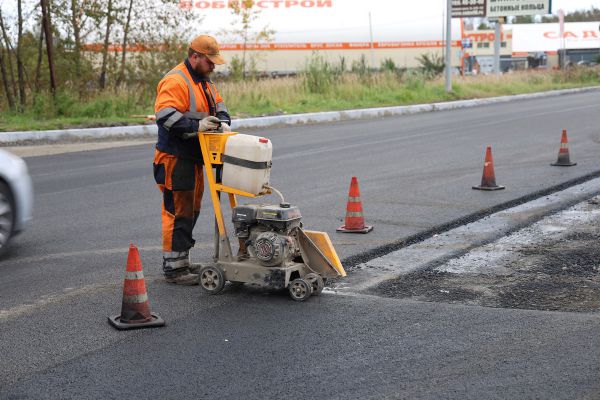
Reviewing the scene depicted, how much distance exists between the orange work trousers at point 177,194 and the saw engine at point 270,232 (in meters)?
0.45

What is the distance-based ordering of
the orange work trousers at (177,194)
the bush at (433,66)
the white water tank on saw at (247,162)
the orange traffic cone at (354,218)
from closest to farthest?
the white water tank on saw at (247,162) < the orange work trousers at (177,194) < the orange traffic cone at (354,218) < the bush at (433,66)

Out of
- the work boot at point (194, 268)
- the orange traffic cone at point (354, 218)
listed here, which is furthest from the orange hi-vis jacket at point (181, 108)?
the orange traffic cone at point (354, 218)

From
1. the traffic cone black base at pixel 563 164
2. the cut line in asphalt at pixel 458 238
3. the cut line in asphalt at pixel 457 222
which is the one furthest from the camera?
the traffic cone black base at pixel 563 164

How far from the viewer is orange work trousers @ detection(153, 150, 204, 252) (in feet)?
19.8

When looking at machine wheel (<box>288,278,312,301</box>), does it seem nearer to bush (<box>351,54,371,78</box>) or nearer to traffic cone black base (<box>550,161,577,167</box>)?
traffic cone black base (<box>550,161,577,167</box>)

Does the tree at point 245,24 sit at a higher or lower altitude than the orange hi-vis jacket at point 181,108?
higher

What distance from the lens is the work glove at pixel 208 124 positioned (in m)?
5.75

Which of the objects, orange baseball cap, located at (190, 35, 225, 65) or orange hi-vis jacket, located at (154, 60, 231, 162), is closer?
orange hi-vis jacket, located at (154, 60, 231, 162)

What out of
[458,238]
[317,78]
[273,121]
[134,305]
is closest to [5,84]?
[273,121]

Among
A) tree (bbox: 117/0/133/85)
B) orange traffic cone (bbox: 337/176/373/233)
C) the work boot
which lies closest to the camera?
the work boot

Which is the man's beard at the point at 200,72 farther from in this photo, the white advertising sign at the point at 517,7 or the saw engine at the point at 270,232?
the white advertising sign at the point at 517,7

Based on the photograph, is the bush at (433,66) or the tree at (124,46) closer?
the tree at (124,46)

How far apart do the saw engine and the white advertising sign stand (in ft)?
120

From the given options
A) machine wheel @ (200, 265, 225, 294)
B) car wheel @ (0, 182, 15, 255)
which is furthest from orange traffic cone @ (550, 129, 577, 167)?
car wheel @ (0, 182, 15, 255)
